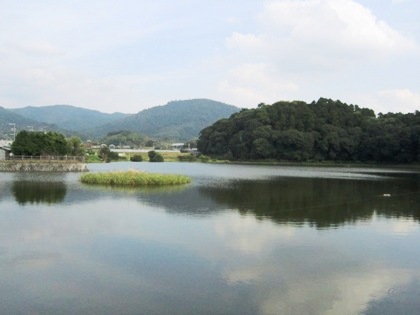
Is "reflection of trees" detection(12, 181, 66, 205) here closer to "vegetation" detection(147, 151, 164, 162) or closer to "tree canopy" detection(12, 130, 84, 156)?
"tree canopy" detection(12, 130, 84, 156)

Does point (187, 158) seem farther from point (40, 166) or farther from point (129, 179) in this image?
point (129, 179)

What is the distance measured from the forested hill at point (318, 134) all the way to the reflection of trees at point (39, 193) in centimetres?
5549

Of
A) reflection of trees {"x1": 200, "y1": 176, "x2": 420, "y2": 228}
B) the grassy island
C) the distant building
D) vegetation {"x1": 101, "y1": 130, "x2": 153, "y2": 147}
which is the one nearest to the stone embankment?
the distant building

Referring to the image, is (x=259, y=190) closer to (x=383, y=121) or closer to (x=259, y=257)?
(x=259, y=257)

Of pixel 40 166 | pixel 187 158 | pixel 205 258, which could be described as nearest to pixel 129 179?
pixel 40 166

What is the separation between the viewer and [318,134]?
262 ft

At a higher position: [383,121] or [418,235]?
[383,121]

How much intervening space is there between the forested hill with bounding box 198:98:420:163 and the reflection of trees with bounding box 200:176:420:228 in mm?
41492

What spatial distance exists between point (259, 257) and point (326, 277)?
2.08m

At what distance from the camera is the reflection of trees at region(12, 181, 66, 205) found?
72.3 ft

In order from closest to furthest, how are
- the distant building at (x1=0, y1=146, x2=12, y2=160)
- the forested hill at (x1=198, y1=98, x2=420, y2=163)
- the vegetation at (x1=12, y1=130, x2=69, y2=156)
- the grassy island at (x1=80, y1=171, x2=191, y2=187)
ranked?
the grassy island at (x1=80, y1=171, x2=191, y2=187) < the vegetation at (x1=12, y1=130, x2=69, y2=156) < the distant building at (x1=0, y1=146, x2=12, y2=160) < the forested hill at (x1=198, y1=98, x2=420, y2=163)

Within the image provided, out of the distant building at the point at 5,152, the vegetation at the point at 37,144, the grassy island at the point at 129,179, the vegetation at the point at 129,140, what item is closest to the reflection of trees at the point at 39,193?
the grassy island at the point at 129,179

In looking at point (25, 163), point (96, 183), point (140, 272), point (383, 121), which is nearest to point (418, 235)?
point (140, 272)

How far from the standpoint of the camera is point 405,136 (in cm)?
6888
